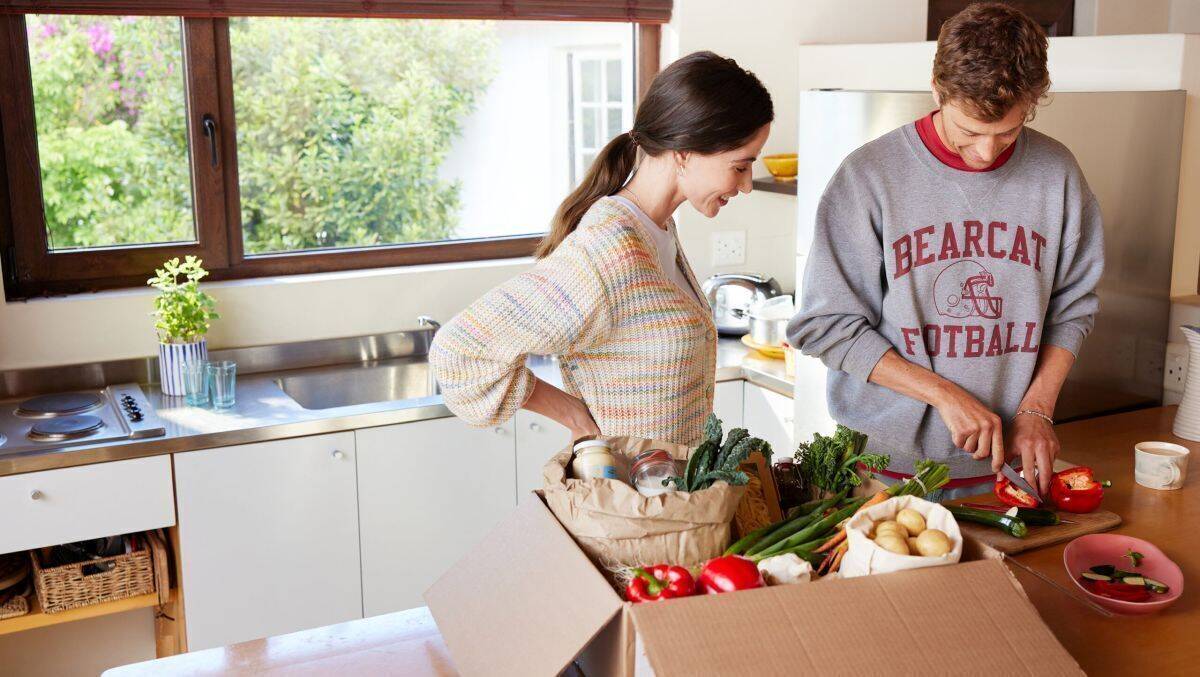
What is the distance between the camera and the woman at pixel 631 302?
153 centimetres

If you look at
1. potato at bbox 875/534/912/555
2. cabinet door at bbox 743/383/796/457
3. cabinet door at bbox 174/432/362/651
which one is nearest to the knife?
potato at bbox 875/534/912/555

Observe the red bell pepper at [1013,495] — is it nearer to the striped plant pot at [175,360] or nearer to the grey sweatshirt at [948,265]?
the grey sweatshirt at [948,265]

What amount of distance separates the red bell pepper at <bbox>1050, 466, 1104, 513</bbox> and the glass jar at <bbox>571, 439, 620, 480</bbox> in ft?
2.39

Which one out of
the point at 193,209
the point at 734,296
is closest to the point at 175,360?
the point at 193,209

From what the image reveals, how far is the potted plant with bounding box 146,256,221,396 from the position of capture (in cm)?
278

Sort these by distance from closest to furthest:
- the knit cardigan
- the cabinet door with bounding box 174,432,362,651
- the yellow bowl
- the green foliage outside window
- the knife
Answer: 1. the knit cardigan
2. the knife
3. the cabinet door with bounding box 174,432,362,651
4. the green foliage outside window
5. the yellow bowl

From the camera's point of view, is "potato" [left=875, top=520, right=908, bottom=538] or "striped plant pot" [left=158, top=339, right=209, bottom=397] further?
"striped plant pot" [left=158, top=339, right=209, bottom=397]

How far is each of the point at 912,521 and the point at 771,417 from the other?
186 centimetres

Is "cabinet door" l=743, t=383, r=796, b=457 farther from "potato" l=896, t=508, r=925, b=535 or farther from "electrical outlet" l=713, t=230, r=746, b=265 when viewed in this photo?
"potato" l=896, t=508, r=925, b=535

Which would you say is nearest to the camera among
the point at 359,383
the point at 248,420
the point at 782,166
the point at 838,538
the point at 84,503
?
the point at 838,538

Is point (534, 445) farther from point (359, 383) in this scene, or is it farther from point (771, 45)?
point (771, 45)

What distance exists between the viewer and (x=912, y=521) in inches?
48.7

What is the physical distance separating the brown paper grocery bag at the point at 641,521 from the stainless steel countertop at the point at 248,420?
4.00 feet

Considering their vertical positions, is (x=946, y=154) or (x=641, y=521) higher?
(x=946, y=154)
